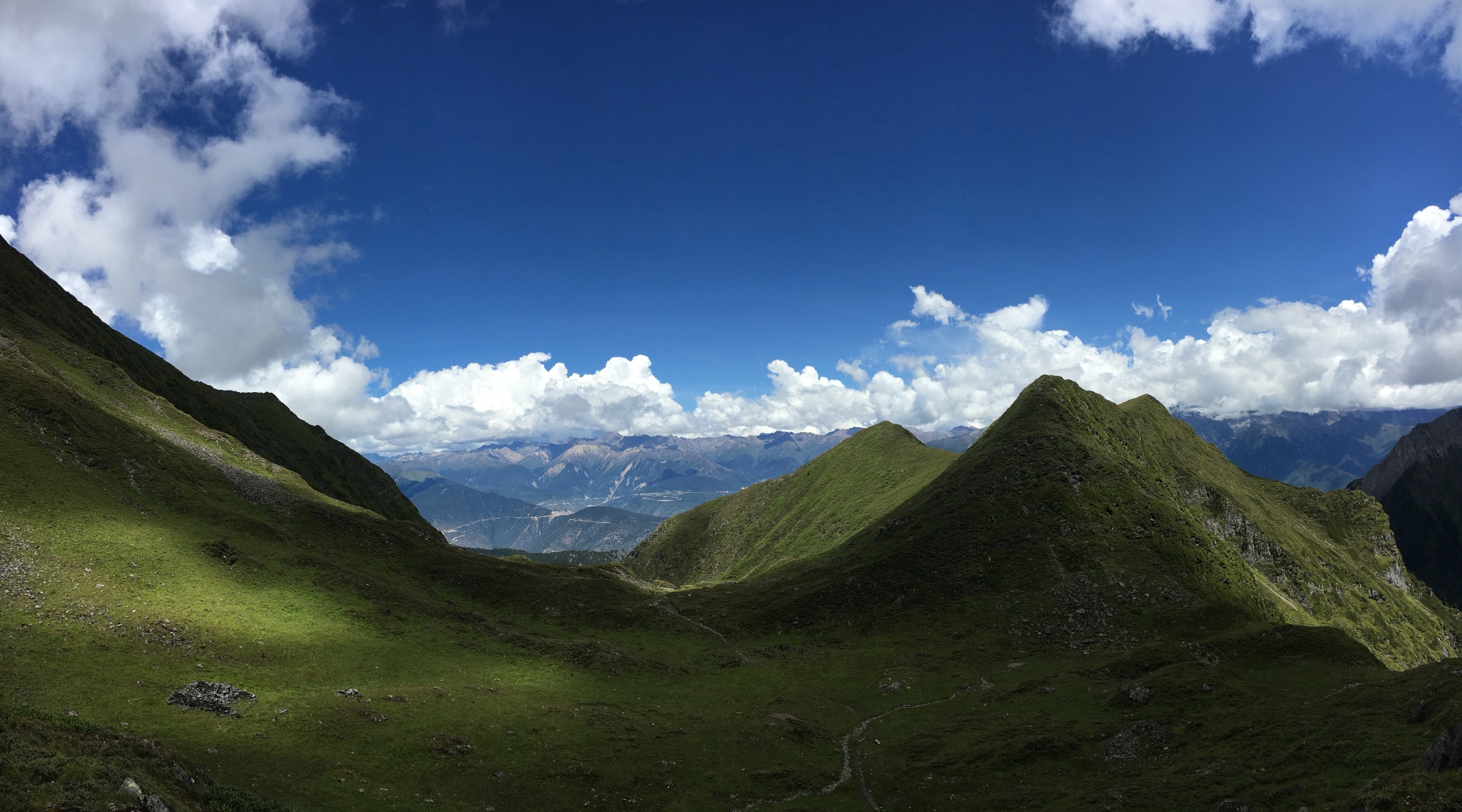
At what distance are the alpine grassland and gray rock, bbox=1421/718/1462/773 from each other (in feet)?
7.20

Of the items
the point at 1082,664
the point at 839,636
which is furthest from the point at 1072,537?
the point at 839,636

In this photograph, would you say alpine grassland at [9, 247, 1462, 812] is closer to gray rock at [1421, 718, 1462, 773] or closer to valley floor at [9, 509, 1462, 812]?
valley floor at [9, 509, 1462, 812]

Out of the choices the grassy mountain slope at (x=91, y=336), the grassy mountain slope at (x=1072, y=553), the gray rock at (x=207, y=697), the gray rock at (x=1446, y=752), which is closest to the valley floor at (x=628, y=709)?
the gray rock at (x=207, y=697)

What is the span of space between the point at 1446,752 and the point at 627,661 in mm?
78054

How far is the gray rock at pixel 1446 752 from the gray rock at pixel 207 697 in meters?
77.4

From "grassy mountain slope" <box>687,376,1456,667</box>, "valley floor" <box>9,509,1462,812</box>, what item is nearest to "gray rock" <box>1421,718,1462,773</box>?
"valley floor" <box>9,509,1462,812</box>

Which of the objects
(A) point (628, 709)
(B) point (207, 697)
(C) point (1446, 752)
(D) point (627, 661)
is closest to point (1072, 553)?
(D) point (627, 661)

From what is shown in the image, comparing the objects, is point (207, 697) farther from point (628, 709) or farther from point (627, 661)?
Result: point (627, 661)

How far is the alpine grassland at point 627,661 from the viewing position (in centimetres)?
4347

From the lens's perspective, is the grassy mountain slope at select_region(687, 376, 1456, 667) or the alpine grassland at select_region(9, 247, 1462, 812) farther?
the grassy mountain slope at select_region(687, 376, 1456, 667)

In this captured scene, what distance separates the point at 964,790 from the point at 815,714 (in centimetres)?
2360

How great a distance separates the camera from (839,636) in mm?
111812

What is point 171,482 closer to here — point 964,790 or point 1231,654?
point 964,790

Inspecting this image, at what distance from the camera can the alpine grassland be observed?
43469 mm
